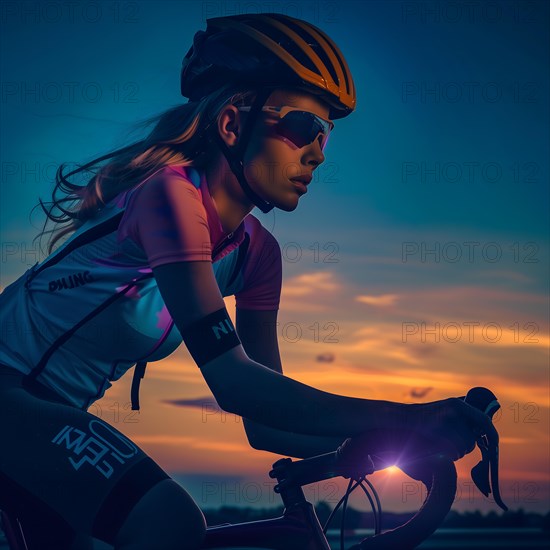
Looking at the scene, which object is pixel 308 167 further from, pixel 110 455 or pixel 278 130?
pixel 110 455

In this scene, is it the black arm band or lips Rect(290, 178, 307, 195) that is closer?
the black arm band

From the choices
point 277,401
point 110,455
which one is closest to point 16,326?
point 110,455

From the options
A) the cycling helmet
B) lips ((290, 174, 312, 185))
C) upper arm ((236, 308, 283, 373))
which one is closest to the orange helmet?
the cycling helmet

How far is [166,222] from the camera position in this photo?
253 centimetres

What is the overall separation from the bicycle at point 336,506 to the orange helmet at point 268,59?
1.52 metres

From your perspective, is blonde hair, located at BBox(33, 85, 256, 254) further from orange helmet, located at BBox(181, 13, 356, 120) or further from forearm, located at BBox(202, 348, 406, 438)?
forearm, located at BBox(202, 348, 406, 438)

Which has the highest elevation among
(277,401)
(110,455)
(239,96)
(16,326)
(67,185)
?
(239,96)

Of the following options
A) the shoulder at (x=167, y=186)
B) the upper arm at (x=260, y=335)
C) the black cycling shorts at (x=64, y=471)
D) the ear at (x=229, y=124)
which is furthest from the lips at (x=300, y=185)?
the black cycling shorts at (x=64, y=471)

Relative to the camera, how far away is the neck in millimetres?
3008

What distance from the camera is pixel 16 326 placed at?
276 centimetres

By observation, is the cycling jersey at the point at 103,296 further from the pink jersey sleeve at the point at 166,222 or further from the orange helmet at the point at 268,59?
the orange helmet at the point at 268,59

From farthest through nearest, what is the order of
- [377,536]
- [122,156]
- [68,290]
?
[122,156]
[68,290]
[377,536]

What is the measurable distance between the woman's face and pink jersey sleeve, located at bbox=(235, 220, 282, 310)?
1.18 feet

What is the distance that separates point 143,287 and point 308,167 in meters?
0.84
